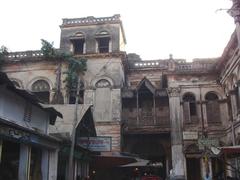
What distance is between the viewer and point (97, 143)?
1684 cm

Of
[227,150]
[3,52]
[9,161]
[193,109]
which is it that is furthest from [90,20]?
[227,150]

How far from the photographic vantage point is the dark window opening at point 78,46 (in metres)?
27.3

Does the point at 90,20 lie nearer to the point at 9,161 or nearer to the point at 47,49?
the point at 47,49

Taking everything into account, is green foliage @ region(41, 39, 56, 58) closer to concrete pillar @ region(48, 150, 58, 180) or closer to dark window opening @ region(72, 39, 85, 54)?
dark window opening @ region(72, 39, 85, 54)

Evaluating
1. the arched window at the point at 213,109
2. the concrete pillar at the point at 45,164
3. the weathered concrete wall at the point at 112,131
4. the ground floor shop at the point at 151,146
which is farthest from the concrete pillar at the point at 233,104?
the concrete pillar at the point at 45,164

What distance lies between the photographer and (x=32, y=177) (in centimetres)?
1321

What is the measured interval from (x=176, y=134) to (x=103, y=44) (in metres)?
9.26

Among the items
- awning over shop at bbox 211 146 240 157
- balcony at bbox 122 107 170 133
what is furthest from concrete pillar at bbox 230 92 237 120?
awning over shop at bbox 211 146 240 157

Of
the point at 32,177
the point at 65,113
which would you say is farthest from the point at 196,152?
the point at 32,177

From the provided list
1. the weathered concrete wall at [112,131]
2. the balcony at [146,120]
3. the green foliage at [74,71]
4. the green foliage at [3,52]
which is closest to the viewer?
the weathered concrete wall at [112,131]

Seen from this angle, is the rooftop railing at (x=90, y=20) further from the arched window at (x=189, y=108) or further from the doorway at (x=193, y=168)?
the doorway at (x=193, y=168)

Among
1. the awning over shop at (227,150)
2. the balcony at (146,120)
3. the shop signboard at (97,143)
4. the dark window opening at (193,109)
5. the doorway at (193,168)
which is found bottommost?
the doorway at (193,168)

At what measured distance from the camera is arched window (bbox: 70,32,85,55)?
27172 mm

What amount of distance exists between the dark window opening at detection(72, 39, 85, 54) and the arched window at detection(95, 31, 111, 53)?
1.33 metres
